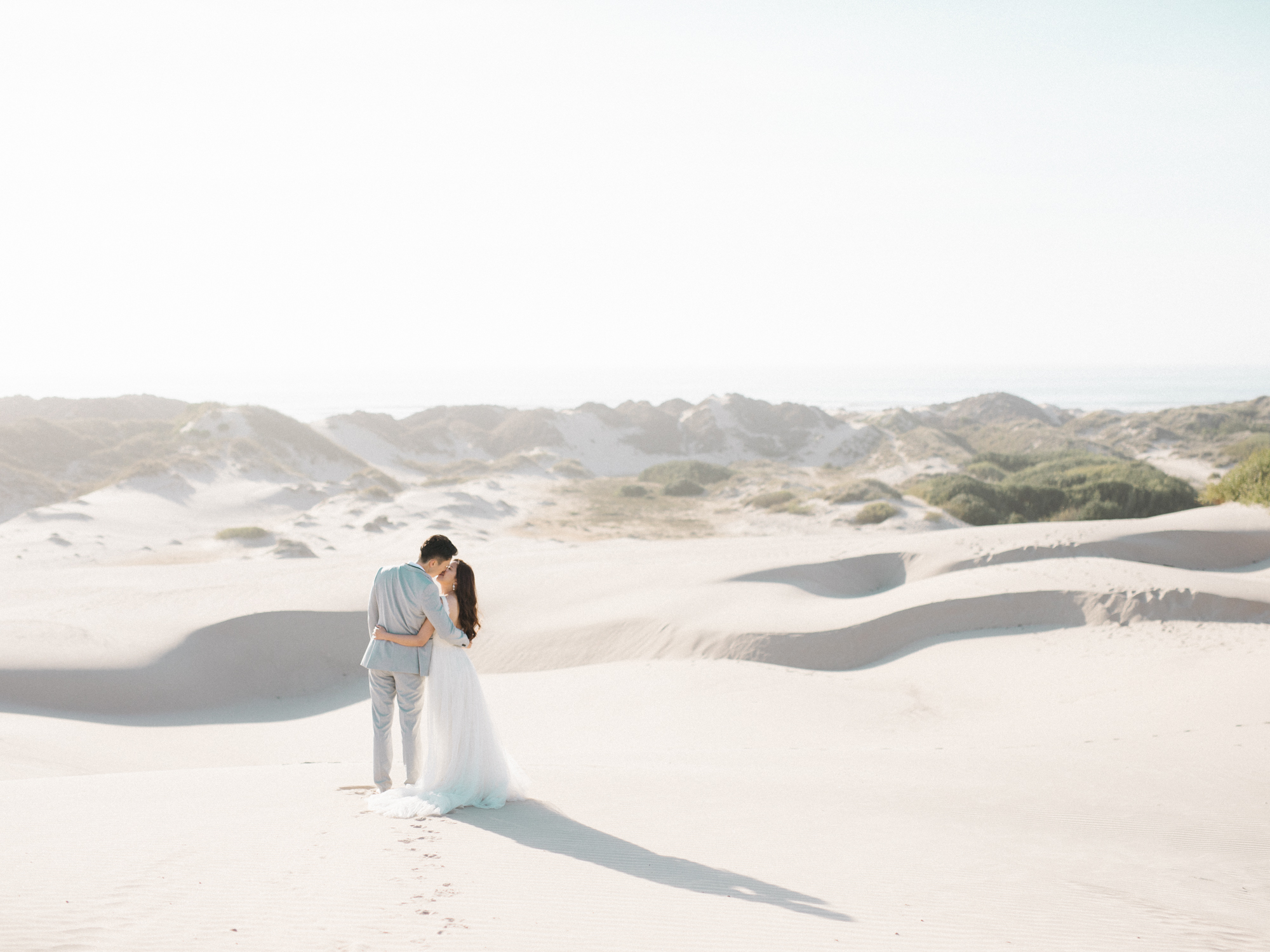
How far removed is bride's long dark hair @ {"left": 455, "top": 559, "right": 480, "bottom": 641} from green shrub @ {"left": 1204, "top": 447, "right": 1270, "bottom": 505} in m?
19.6

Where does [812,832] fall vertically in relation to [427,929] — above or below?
below

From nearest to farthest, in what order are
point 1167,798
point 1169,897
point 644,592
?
point 1169,897, point 1167,798, point 644,592

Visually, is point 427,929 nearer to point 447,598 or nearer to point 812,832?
point 447,598

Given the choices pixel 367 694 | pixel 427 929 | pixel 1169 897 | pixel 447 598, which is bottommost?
pixel 367 694

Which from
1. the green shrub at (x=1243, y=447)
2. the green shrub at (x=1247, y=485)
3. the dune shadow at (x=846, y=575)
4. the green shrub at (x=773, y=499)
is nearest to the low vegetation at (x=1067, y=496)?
Result: the green shrub at (x=773, y=499)

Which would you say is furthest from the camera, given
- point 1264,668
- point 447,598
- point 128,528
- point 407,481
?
point 407,481

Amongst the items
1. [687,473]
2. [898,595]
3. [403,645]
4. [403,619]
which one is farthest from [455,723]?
[687,473]

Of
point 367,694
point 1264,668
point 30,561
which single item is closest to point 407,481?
point 30,561

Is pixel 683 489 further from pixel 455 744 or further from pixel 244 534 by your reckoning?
pixel 455 744

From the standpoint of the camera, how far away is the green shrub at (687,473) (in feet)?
131

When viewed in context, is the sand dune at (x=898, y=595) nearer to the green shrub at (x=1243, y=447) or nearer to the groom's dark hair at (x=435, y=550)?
the groom's dark hair at (x=435, y=550)

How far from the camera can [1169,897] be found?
4.16 metres

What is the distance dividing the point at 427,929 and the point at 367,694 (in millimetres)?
9110

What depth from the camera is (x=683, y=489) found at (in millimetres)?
→ 36875
